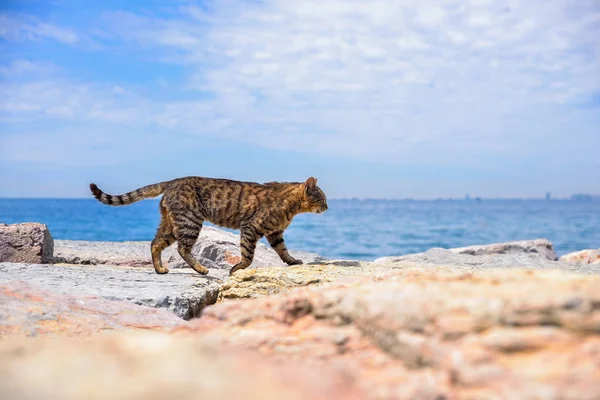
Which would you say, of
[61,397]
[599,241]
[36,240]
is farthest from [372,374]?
[599,241]

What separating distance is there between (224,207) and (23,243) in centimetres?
317

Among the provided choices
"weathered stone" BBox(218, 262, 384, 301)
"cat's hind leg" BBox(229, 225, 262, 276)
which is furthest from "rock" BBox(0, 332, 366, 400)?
"cat's hind leg" BBox(229, 225, 262, 276)

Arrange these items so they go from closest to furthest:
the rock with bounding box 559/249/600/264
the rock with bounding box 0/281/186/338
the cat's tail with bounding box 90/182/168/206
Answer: the rock with bounding box 0/281/186/338
the cat's tail with bounding box 90/182/168/206
the rock with bounding box 559/249/600/264

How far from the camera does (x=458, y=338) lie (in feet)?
6.90

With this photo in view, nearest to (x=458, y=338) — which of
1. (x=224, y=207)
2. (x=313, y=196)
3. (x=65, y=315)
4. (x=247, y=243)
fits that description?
(x=65, y=315)

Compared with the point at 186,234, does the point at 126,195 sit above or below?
above

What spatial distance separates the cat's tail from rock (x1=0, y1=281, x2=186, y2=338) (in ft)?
9.96

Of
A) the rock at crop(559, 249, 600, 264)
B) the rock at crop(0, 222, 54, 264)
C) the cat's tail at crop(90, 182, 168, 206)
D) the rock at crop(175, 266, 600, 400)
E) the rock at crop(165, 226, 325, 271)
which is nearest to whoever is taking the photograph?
the rock at crop(175, 266, 600, 400)

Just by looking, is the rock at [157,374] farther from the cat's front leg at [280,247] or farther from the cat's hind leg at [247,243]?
the cat's front leg at [280,247]

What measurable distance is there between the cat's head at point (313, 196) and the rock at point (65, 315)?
140 inches

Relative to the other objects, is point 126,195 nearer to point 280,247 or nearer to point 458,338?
point 280,247

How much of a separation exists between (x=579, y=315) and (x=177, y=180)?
21.2 feet

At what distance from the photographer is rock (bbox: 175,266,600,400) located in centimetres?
191

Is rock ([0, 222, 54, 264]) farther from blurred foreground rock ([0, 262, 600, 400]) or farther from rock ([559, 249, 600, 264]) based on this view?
rock ([559, 249, 600, 264])
